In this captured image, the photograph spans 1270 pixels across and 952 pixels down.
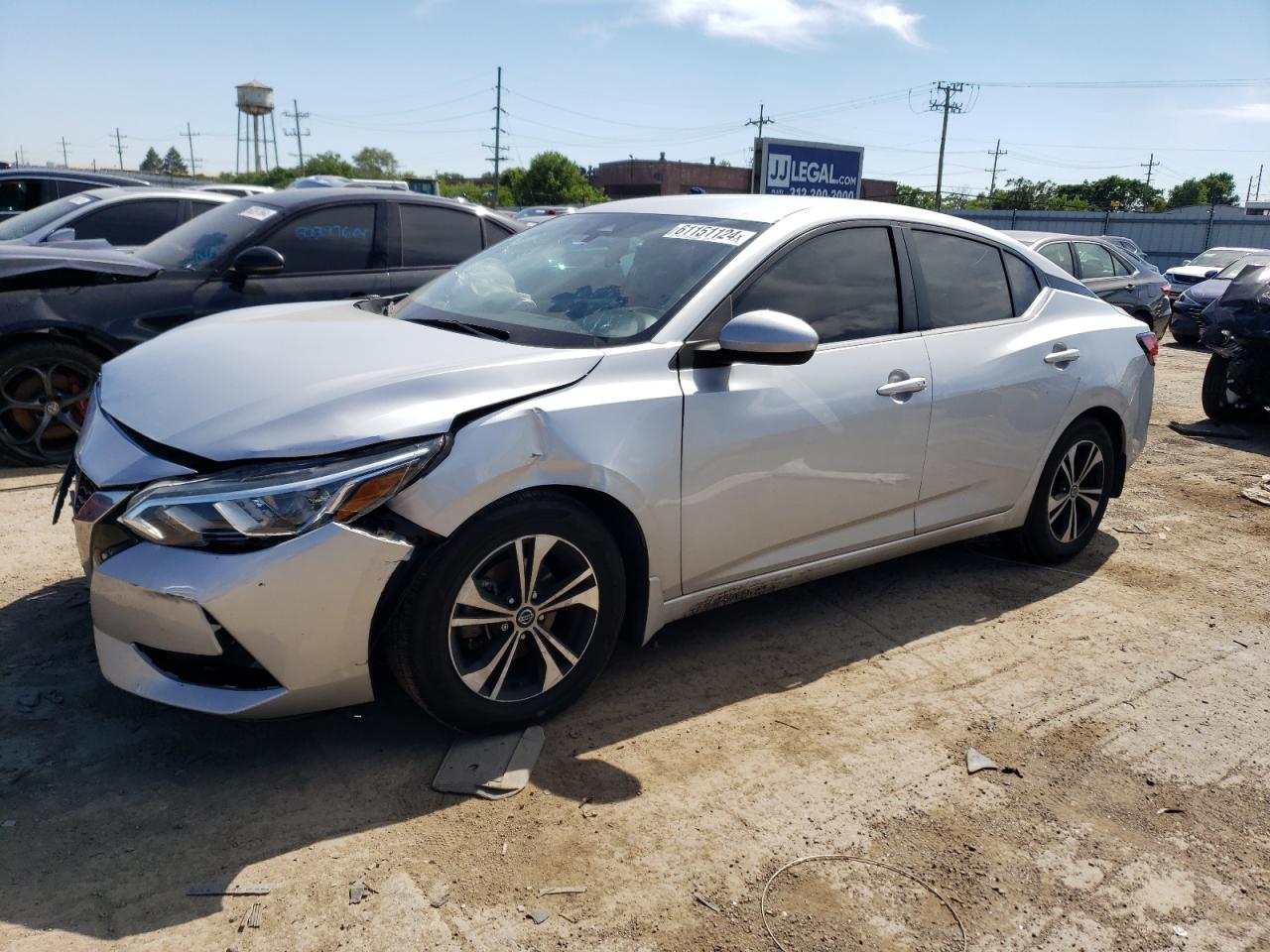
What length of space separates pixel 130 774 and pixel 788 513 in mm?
2241

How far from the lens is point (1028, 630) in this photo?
14.0 ft

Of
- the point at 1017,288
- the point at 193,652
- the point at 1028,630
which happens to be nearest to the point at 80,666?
the point at 193,652

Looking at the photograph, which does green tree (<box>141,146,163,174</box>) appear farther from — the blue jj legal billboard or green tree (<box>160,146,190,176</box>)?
the blue jj legal billboard

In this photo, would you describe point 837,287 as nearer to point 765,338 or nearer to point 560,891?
point 765,338

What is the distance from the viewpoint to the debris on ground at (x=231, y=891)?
245cm

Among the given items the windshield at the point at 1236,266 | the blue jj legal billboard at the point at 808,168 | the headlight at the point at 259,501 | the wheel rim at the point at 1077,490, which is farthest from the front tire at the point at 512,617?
the windshield at the point at 1236,266

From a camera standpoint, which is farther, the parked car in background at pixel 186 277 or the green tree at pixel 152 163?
the green tree at pixel 152 163

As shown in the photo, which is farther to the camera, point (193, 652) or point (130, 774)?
point (130, 774)

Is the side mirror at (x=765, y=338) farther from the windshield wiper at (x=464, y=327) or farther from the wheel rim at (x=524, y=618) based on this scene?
the wheel rim at (x=524, y=618)

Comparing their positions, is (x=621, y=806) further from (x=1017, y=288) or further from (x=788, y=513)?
(x=1017, y=288)

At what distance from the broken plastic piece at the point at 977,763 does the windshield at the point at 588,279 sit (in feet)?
5.65

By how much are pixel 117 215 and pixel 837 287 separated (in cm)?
696

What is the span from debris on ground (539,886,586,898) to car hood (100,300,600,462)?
1.23 metres

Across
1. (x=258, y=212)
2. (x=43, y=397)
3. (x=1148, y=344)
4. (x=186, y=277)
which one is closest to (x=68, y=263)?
(x=186, y=277)
